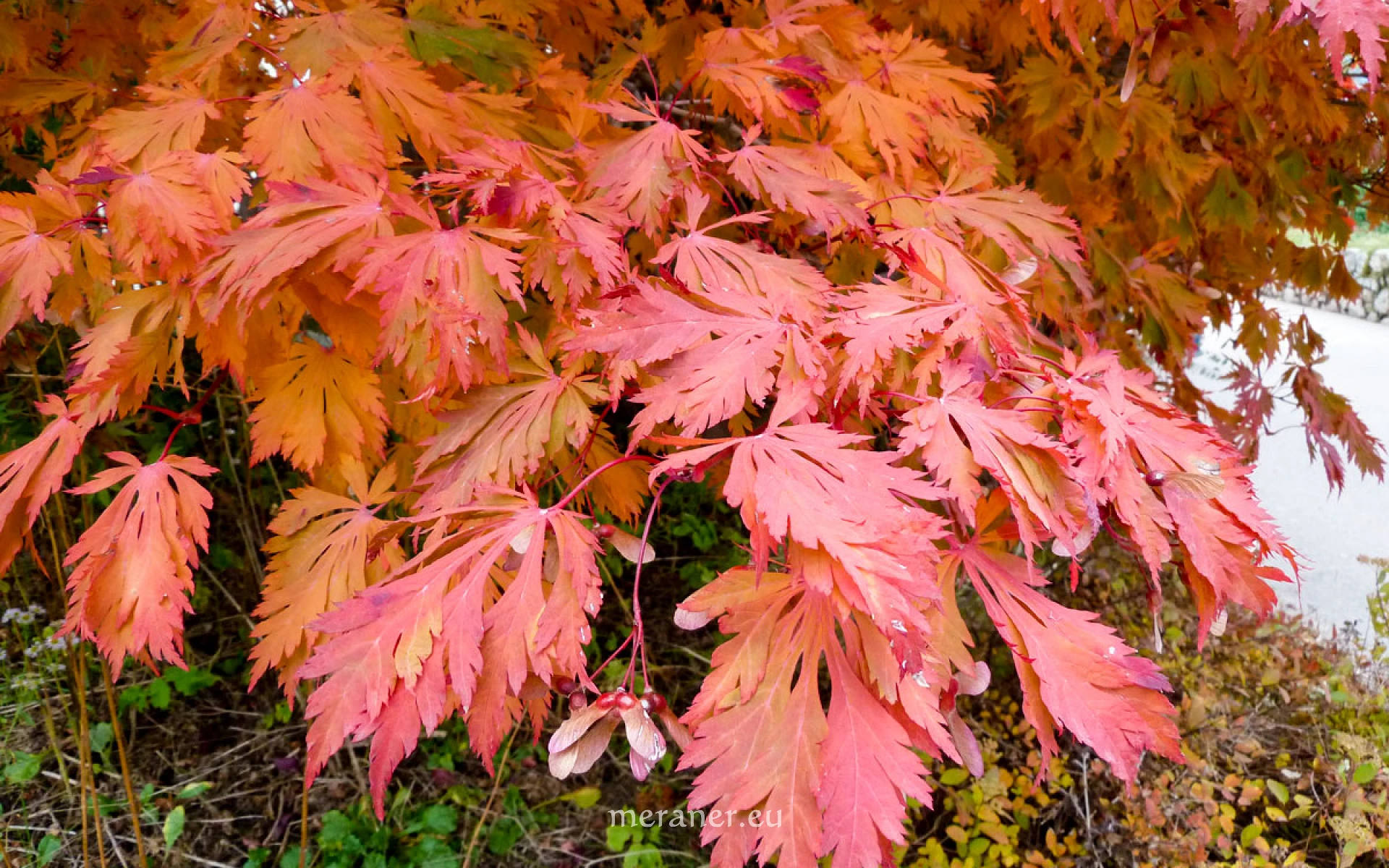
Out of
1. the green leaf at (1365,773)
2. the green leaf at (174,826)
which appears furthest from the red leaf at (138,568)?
the green leaf at (1365,773)

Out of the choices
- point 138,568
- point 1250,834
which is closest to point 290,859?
point 138,568

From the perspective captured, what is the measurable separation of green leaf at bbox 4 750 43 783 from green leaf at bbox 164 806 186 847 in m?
0.42

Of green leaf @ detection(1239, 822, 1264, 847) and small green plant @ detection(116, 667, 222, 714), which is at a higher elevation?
green leaf @ detection(1239, 822, 1264, 847)

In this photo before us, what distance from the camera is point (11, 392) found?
7.88 feet

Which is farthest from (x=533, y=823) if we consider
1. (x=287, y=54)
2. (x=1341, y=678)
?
(x=1341, y=678)

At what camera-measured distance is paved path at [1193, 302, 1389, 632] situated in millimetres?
3510

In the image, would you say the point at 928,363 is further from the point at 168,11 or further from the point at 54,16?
the point at 54,16

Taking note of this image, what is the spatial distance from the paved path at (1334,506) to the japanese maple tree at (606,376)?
7.47 feet

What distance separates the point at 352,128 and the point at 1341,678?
3.35m

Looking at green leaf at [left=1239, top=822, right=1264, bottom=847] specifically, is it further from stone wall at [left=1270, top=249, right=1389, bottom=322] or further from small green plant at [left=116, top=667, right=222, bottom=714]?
stone wall at [left=1270, top=249, right=1389, bottom=322]

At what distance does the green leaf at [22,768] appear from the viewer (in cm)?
214

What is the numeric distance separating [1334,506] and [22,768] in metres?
5.55

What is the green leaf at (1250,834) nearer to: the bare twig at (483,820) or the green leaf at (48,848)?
the bare twig at (483,820)

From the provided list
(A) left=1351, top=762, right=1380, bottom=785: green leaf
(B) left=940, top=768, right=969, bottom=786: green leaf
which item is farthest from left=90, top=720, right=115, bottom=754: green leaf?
→ (A) left=1351, top=762, right=1380, bottom=785: green leaf
